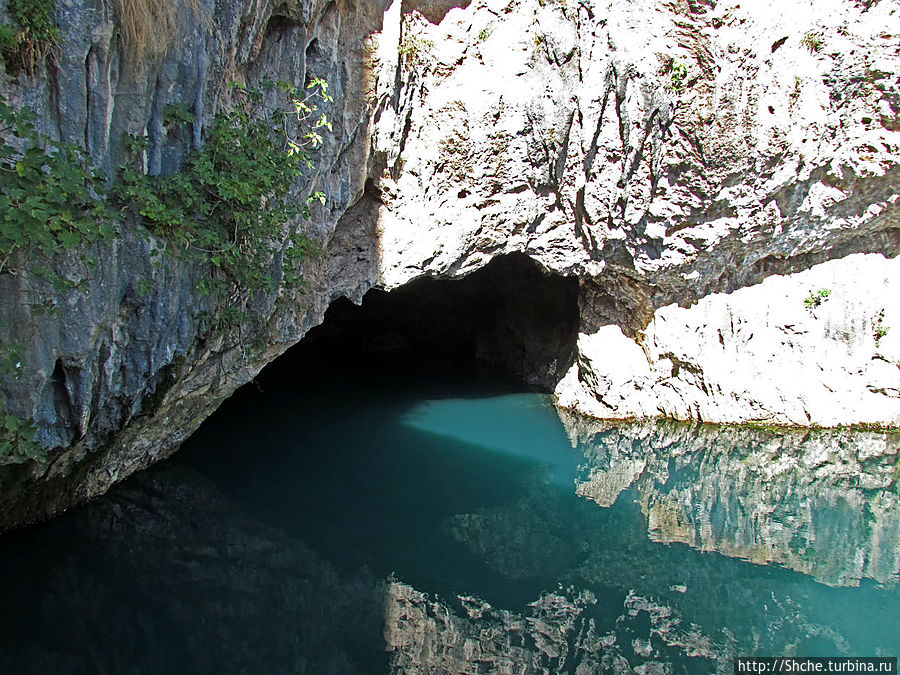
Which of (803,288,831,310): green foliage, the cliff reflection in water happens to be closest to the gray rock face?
the cliff reflection in water

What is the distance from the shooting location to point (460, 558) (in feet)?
16.6

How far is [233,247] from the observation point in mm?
4891

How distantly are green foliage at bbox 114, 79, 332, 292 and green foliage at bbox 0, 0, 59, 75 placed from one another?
29.4 inches

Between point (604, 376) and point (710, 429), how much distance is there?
1717 millimetres

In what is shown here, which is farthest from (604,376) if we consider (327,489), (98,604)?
(98,604)

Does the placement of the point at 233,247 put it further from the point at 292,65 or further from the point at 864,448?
the point at 864,448

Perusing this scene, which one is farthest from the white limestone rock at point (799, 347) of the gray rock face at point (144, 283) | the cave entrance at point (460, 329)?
the gray rock face at point (144, 283)

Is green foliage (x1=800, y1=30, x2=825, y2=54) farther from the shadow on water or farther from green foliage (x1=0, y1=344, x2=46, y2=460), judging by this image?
green foliage (x1=0, y1=344, x2=46, y2=460)

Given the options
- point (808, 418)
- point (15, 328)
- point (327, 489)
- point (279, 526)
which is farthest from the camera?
point (808, 418)

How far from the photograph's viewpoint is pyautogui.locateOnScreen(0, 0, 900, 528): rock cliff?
4234 mm

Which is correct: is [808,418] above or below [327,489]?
above

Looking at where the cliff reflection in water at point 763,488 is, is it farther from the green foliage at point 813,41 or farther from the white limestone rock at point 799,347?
the green foliage at point 813,41

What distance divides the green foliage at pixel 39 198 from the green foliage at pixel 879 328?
390 inches

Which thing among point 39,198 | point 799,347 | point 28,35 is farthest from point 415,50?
point 799,347
